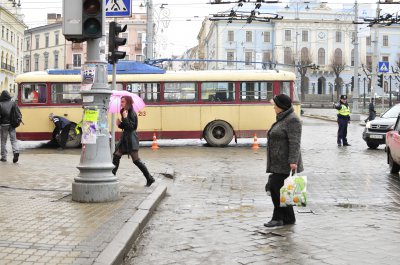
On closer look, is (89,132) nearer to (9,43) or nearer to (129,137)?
(129,137)

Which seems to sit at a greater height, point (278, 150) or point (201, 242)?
point (278, 150)

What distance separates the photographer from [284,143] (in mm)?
7367

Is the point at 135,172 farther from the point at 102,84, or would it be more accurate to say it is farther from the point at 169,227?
the point at 169,227

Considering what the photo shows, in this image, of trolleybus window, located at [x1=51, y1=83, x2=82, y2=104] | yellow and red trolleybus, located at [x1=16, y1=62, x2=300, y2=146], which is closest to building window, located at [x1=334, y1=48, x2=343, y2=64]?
yellow and red trolleybus, located at [x1=16, y1=62, x2=300, y2=146]

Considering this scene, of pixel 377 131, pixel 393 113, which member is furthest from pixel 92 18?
pixel 393 113

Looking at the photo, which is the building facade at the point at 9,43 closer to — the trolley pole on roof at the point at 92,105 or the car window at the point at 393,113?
the car window at the point at 393,113

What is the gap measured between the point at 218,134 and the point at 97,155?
13.0 metres

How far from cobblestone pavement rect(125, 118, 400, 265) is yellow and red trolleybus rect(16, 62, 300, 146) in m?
6.60

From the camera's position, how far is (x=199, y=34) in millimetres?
131250

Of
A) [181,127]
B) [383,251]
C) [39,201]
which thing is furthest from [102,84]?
[181,127]

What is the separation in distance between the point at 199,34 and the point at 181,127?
11223cm

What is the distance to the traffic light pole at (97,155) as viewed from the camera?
8523 millimetres

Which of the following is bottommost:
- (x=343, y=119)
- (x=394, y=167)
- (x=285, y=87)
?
(x=394, y=167)

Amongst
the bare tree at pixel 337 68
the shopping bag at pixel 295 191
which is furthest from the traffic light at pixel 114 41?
the bare tree at pixel 337 68
